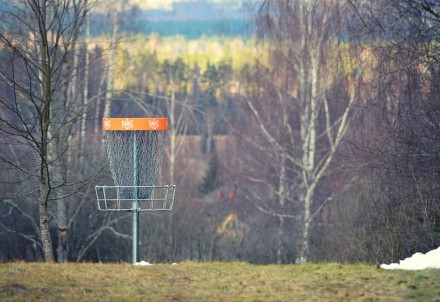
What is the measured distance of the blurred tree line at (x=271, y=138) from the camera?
16.6 meters

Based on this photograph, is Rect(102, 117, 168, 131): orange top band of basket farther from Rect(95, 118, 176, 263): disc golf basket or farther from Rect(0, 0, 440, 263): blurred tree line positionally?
Rect(0, 0, 440, 263): blurred tree line

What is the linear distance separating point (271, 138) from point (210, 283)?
22649 mm

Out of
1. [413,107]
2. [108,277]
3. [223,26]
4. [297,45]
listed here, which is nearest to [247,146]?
[223,26]

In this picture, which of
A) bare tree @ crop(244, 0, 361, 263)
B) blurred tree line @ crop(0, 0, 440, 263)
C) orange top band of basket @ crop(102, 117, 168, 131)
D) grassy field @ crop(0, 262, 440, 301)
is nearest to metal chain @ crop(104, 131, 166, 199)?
orange top band of basket @ crop(102, 117, 168, 131)

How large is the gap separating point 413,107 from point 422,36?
219cm

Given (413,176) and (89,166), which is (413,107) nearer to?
(413,176)

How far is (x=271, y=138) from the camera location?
33719 mm

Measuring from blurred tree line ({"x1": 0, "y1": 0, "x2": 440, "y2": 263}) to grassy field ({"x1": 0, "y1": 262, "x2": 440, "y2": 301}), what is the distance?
3.35m

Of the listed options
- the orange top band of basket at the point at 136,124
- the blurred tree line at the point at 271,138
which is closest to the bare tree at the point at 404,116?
the blurred tree line at the point at 271,138

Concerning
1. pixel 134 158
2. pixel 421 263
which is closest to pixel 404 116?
pixel 421 263

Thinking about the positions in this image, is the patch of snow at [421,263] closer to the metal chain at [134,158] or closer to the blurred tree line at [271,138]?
the blurred tree line at [271,138]

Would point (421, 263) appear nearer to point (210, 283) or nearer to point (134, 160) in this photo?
point (210, 283)

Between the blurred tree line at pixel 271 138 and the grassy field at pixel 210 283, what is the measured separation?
3347 millimetres

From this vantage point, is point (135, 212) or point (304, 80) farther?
point (304, 80)
